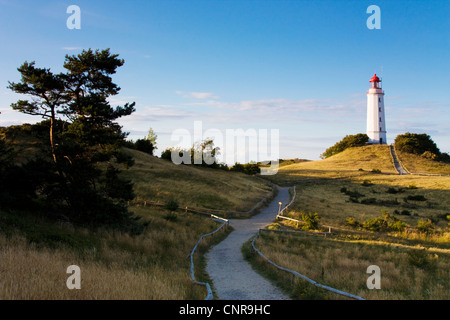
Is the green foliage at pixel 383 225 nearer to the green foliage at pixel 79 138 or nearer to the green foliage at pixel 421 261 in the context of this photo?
the green foliage at pixel 421 261

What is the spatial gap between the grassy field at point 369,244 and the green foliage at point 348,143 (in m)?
40.1

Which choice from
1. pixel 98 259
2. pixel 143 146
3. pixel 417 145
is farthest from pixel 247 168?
pixel 98 259

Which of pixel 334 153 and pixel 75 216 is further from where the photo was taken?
pixel 334 153

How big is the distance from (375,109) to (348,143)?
17.0 m

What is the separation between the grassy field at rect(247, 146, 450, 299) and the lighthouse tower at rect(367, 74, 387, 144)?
35540 mm

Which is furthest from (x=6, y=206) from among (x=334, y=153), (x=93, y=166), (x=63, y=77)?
(x=334, y=153)

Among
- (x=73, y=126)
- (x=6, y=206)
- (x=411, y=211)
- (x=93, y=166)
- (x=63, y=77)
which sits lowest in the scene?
(x=411, y=211)

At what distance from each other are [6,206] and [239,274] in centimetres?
1277

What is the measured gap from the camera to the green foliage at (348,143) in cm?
11025

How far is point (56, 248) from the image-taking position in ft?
40.1

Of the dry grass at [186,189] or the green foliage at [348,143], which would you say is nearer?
the dry grass at [186,189]

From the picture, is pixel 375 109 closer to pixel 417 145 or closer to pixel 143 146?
pixel 417 145

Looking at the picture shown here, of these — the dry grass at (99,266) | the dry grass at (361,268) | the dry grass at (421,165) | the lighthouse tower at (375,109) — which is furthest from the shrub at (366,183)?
the dry grass at (99,266)
